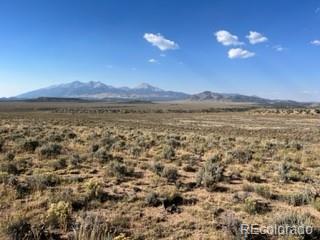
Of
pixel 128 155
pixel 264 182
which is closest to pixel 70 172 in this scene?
pixel 128 155

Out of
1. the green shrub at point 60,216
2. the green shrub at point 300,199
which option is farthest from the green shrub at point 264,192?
the green shrub at point 60,216

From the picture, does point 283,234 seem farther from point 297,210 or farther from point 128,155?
point 128,155

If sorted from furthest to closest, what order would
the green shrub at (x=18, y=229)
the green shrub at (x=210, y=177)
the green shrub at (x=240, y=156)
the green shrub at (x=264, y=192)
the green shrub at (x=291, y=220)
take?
the green shrub at (x=240, y=156) → the green shrub at (x=210, y=177) → the green shrub at (x=264, y=192) → the green shrub at (x=291, y=220) → the green shrub at (x=18, y=229)

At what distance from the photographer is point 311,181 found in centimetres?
1041

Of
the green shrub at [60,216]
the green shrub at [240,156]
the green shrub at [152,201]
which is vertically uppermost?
the green shrub at [60,216]

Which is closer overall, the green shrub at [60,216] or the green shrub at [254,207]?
the green shrub at [60,216]

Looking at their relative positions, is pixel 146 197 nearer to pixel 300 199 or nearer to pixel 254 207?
pixel 254 207

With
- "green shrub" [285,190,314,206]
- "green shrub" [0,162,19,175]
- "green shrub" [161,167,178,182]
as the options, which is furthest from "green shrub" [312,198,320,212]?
"green shrub" [0,162,19,175]

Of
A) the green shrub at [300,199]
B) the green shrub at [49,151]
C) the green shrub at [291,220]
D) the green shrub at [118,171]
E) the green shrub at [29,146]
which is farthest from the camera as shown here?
the green shrub at [29,146]

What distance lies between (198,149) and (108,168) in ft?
23.9

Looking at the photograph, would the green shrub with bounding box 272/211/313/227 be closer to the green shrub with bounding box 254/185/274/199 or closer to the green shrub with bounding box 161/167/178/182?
the green shrub with bounding box 254/185/274/199

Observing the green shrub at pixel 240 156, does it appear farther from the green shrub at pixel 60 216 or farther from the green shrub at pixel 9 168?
the green shrub at pixel 60 216

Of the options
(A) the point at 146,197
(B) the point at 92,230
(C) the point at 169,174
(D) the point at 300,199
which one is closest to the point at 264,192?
(D) the point at 300,199

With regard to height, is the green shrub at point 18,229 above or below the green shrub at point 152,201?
above
